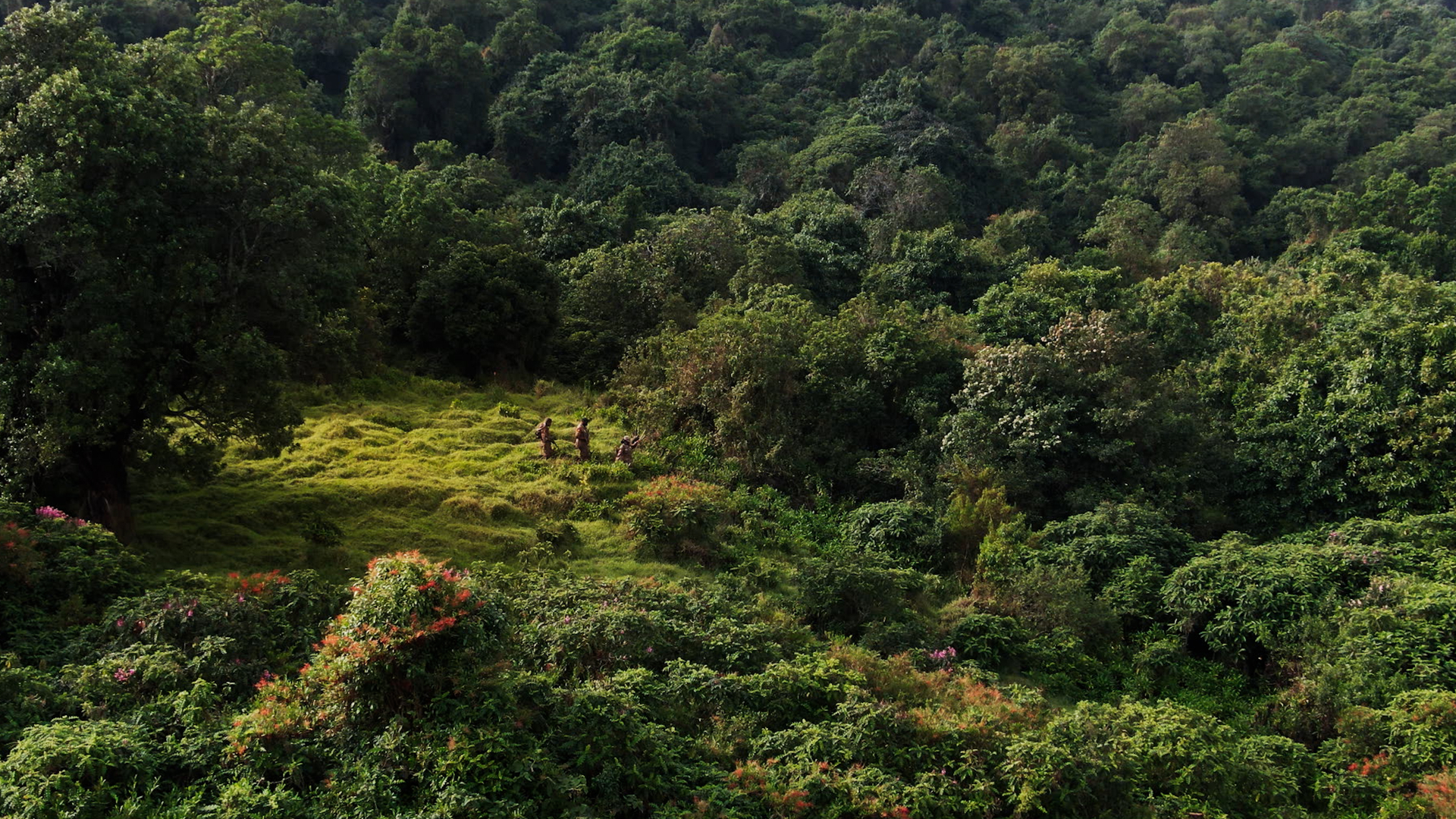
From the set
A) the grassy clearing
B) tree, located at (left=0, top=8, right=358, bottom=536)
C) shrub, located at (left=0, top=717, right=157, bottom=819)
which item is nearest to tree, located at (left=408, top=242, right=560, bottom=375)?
the grassy clearing

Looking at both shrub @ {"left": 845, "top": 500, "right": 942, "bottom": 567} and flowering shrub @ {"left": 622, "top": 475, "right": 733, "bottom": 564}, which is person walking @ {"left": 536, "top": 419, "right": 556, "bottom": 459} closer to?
flowering shrub @ {"left": 622, "top": 475, "right": 733, "bottom": 564}

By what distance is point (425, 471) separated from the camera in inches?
696

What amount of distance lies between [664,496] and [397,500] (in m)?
4.46

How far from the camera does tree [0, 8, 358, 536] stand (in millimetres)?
11906

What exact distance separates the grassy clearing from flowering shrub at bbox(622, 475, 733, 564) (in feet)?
1.28

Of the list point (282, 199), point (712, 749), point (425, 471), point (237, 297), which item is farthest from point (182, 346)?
point (712, 749)

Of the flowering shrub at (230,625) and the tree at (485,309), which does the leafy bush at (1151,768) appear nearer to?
the flowering shrub at (230,625)

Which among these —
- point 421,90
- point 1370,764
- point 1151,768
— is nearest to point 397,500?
point 1151,768

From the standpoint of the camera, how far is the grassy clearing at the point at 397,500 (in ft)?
46.8

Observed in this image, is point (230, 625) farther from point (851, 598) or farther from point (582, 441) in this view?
point (582, 441)

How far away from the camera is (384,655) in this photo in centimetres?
760

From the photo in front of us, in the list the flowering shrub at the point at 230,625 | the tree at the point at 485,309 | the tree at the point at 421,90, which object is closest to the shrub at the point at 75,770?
the flowering shrub at the point at 230,625

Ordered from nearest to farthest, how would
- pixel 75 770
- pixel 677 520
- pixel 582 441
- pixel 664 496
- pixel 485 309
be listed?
pixel 75 770 → pixel 677 520 → pixel 664 496 → pixel 582 441 → pixel 485 309

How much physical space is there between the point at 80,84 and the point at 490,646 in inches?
380
